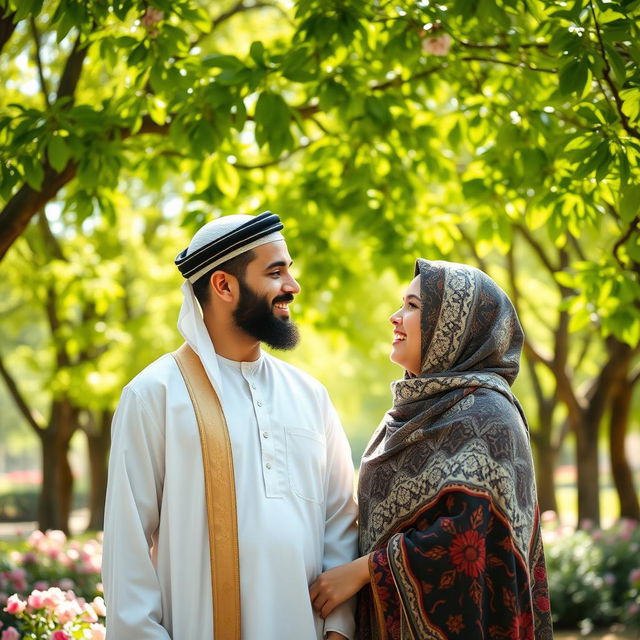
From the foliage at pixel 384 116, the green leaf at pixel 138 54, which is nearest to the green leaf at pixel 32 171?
the foliage at pixel 384 116

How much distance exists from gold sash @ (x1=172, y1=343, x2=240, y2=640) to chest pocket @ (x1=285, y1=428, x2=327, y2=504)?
25 centimetres

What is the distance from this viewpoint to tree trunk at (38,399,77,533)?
36.9ft

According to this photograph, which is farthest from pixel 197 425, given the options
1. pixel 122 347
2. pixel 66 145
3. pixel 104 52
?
pixel 122 347

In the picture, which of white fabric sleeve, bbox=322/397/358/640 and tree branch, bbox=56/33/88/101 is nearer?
white fabric sleeve, bbox=322/397/358/640

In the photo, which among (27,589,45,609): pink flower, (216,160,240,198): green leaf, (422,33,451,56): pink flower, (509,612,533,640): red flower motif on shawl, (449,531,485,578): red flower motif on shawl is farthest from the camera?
(216,160,240,198): green leaf

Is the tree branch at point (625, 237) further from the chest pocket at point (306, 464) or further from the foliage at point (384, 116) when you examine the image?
the chest pocket at point (306, 464)

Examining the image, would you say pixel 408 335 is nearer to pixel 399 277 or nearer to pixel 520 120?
pixel 520 120

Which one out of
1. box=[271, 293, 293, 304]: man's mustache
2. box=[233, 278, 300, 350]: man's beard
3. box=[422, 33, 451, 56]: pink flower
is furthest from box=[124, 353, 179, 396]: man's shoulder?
box=[422, 33, 451, 56]: pink flower

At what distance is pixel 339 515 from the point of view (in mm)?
Answer: 3248

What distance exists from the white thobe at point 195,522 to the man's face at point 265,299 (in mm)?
214

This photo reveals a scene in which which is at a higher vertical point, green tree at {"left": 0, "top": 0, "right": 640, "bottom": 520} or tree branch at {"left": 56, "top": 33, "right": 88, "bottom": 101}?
tree branch at {"left": 56, "top": 33, "right": 88, "bottom": 101}

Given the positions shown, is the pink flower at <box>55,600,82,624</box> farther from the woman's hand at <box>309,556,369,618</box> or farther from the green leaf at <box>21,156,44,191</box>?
the green leaf at <box>21,156,44,191</box>

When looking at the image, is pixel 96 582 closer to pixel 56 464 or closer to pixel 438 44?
pixel 438 44

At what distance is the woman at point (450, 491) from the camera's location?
9.20 feet
